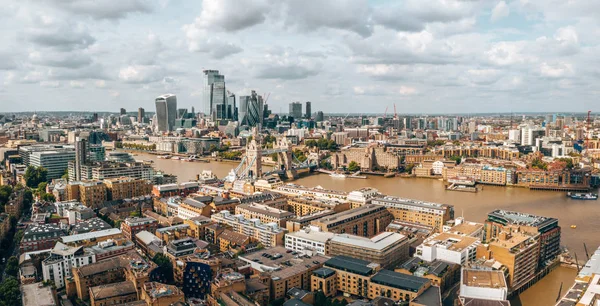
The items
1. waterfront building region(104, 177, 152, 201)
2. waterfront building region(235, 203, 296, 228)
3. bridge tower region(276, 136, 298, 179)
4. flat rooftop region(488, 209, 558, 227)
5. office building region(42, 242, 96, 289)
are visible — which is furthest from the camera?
bridge tower region(276, 136, 298, 179)

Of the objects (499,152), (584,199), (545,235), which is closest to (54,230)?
(545,235)

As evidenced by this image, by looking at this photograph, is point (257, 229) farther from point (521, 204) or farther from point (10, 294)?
point (521, 204)

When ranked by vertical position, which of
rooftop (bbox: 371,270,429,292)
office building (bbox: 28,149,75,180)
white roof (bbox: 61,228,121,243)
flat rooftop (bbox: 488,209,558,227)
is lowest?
rooftop (bbox: 371,270,429,292)

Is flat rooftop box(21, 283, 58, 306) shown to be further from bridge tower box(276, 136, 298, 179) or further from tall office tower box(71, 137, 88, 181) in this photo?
bridge tower box(276, 136, 298, 179)

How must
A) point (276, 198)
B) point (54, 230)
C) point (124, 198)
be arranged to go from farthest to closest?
point (124, 198)
point (276, 198)
point (54, 230)

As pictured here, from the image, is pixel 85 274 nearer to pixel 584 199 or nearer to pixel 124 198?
pixel 124 198

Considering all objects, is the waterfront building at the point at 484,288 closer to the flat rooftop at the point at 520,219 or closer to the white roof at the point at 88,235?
the flat rooftop at the point at 520,219

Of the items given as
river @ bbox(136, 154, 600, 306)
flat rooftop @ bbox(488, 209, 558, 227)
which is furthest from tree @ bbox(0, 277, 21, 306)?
flat rooftop @ bbox(488, 209, 558, 227)
